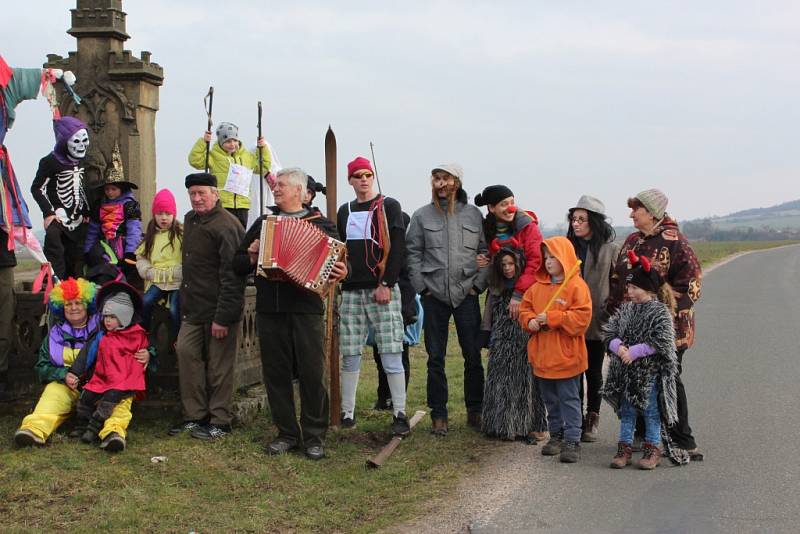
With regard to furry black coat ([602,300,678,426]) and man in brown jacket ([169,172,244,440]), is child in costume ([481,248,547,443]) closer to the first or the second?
furry black coat ([602,300,678,426])

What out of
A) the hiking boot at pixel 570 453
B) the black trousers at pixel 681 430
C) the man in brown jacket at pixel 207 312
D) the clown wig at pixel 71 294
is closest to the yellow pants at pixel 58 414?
the man in brown jacket at pixel 207 312

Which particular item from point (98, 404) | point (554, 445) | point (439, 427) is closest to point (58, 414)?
point (98, 404)

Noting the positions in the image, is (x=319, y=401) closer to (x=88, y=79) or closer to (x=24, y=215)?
(x=24, y=215)

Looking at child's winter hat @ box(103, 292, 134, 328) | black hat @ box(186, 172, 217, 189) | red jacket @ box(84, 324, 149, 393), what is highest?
black hat @ box(186, 172, 217, 189)

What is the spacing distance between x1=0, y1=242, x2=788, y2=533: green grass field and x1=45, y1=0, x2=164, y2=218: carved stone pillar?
2766mm

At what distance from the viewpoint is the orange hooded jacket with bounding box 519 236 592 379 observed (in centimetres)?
723

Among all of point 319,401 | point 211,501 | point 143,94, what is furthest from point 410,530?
point 143,94

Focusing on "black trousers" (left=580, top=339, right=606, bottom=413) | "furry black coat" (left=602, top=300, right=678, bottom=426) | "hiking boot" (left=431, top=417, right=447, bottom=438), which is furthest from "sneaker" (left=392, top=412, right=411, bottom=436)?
"furry black coat" (left=602, top=300, right=678, bottom=426)

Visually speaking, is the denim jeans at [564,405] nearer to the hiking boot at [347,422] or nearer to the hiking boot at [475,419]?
the hiking boot at [475,419]

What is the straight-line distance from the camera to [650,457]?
6922mm

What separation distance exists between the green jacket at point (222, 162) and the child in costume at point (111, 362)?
2532 millimetres

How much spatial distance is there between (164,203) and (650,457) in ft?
13.9

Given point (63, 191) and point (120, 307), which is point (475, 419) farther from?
point (63, 191)

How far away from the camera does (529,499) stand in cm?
625
